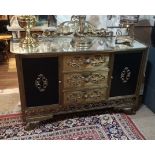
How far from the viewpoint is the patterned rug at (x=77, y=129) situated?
1.78 metres

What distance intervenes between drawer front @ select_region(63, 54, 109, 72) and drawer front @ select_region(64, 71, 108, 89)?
0.05m

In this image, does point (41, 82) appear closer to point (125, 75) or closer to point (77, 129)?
point (77, 129)

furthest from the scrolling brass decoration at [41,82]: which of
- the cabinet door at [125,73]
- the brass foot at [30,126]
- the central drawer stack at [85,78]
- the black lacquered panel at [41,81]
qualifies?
the cabinet door at [125,73]

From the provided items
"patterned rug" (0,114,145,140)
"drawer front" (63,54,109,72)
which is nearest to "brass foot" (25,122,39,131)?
"patterned rug" (0,114,145,140)

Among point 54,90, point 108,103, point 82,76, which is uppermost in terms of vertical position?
point 82,76

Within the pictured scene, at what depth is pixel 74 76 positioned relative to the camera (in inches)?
69.4

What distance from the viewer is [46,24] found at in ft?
6.48

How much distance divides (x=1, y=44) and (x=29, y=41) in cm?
187

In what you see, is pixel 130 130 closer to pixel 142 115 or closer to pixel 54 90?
pixel 142 115

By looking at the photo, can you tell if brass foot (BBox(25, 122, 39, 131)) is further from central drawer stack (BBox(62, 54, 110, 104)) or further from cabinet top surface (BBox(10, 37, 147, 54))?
cabinet top surface (BBox(10, 37, 147, 54))

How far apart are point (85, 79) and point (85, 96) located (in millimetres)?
169
